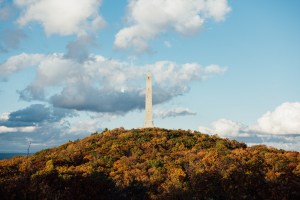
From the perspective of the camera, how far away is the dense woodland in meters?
21.2

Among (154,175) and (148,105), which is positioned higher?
(148,105)

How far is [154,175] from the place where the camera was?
2784cm

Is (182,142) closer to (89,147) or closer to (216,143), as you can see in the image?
(216,143)

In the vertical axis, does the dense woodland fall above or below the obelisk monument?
below

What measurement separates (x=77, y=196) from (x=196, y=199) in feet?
24.1

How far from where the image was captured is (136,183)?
26.5 m

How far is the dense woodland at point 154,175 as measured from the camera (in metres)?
21.2

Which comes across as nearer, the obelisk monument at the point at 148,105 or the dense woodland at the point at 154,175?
the dense woodland at the point at 154,175

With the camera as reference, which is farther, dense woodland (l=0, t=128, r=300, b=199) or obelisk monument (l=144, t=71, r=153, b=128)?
obelisk monument (l=144, t=71, r=153, b=128)

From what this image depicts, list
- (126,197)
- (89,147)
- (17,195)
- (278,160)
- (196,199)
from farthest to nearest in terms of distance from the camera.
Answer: (89,147) < (278,160) < (126,197) < (196,199) < (17,195)

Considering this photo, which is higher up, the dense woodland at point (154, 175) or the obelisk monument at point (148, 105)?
the obelisk monument at point (148, 105)

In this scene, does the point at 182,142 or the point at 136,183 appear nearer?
the point at 136,183

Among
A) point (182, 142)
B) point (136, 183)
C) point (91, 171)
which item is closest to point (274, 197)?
point (136, 183)

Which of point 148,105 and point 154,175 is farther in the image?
point 148,105
